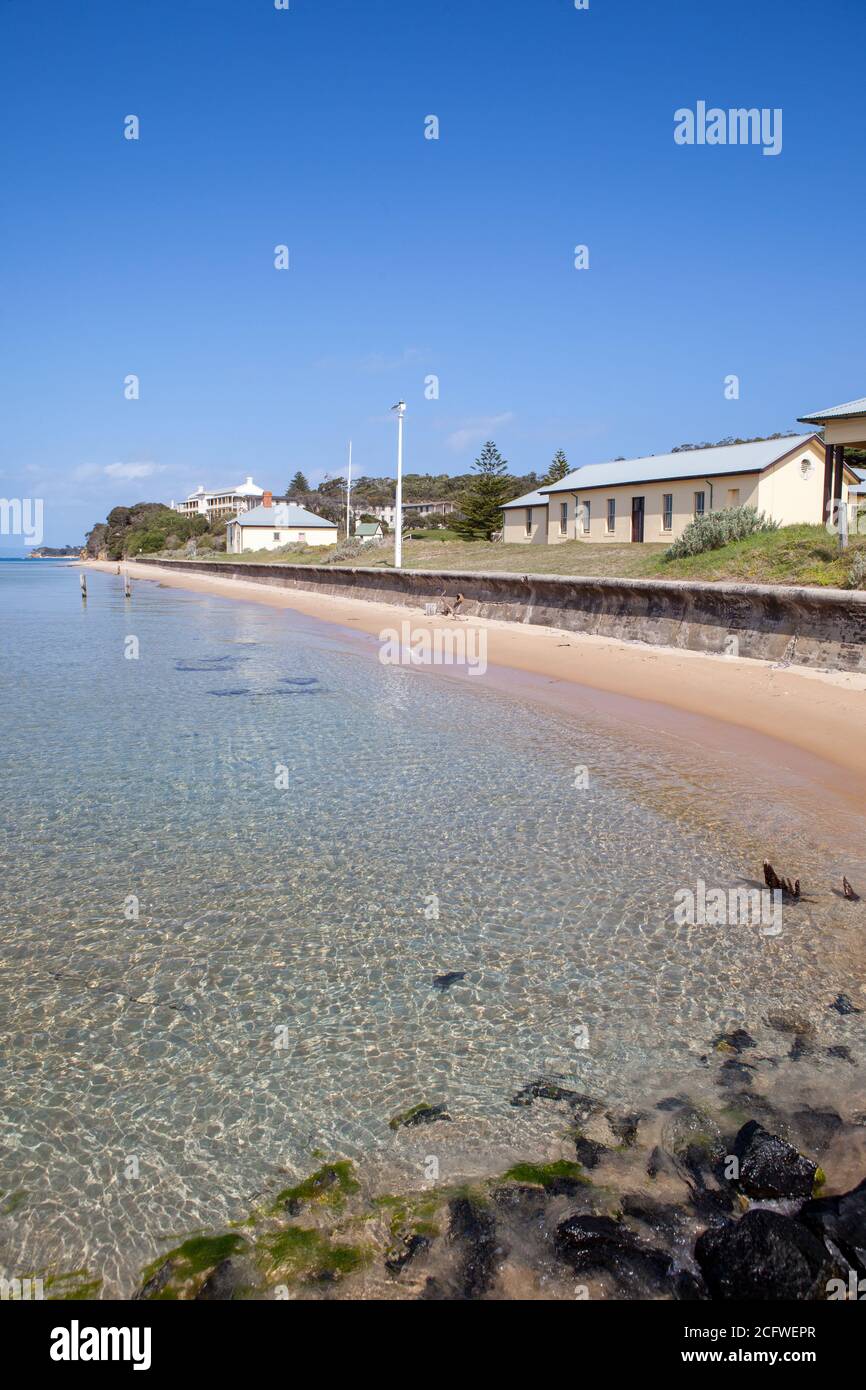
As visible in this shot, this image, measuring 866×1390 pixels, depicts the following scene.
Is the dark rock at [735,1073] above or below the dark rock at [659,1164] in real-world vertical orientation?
above

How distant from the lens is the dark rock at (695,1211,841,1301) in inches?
103

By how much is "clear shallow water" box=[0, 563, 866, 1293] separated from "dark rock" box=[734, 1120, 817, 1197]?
1.68 feet

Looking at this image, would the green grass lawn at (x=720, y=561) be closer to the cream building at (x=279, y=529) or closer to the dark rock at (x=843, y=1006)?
the dark rock at (x=843, y=1006)

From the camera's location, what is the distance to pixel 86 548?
159m

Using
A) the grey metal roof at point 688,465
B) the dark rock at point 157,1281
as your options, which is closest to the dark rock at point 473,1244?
the dark rock at point 157,1281

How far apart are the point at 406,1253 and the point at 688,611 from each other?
14650mm

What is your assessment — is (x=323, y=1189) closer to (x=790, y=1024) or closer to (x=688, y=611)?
(x=790, y=1024)

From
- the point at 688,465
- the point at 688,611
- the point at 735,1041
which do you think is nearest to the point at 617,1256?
the point at 735,1041

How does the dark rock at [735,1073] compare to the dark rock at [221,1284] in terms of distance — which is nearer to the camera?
the dark rock at [221,1284]

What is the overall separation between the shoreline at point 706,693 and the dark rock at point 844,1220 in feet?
16.5

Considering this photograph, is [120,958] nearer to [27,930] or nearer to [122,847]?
[27,930]

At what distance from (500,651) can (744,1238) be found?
1562cm

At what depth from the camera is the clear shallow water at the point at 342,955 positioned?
3.31m

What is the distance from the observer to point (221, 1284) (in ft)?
8.82
